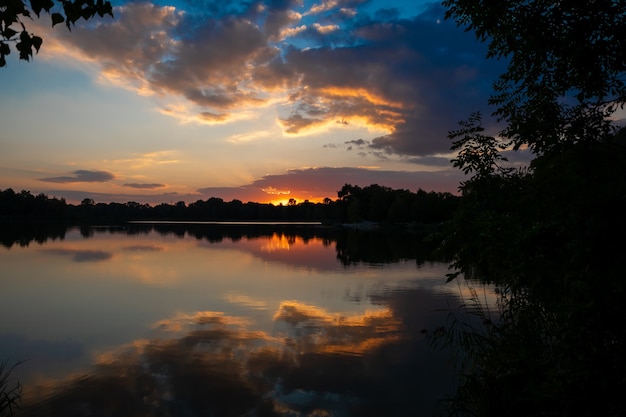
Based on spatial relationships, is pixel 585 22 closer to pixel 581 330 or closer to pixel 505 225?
pixel 505 225

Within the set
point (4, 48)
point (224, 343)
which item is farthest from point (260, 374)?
point (4, 48)

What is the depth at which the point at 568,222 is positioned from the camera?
214 inches

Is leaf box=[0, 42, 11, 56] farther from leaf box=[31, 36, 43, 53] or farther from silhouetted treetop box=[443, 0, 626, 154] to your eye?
silhouetted treetop box=[443, 0, 626, 154]

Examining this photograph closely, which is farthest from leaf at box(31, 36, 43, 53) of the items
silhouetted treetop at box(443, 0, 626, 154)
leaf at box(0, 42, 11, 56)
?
silhouetted treetop at box(443, 0, 626, 154)

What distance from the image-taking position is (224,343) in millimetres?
14641

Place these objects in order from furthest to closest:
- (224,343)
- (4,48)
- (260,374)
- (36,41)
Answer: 1. (224,343)
2. (260,374)
3. (4,48)
4. (36,41)

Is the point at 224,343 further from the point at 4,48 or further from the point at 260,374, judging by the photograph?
the point at 4,48

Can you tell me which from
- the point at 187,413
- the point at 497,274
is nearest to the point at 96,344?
the point at 187,413

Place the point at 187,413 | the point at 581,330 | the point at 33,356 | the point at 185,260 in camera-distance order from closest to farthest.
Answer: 1. the point at 581,330
2. the point at 187,413
3. the point at 33,356
4. the point at 185,260

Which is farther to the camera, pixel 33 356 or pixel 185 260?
pixel 185 260

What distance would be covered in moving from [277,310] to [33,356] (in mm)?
9648

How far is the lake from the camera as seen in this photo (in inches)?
408

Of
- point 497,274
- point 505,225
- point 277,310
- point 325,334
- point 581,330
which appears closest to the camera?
point 581,330

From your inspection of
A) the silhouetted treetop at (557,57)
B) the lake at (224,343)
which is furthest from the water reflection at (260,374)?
the silhouetted treetop at (557,57)
